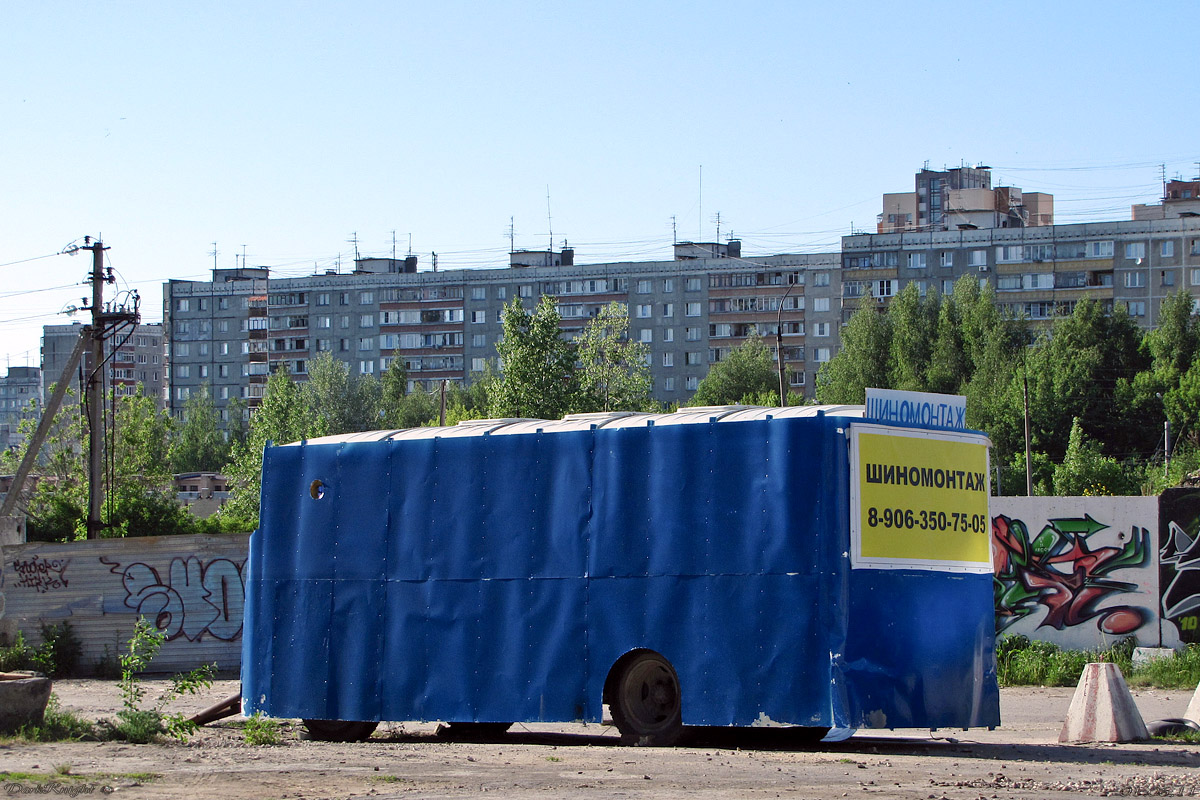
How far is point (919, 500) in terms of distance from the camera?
11.3 meters

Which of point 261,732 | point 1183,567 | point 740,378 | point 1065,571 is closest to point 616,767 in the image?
point 261,732

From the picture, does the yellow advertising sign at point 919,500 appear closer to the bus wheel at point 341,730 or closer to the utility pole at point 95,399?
the bus wheel at point 341,730

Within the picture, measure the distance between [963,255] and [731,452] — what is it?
9513 centimetres

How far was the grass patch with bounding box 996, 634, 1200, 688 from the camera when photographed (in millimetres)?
16891

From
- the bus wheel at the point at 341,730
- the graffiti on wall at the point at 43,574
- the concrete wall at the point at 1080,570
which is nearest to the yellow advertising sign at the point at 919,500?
the bus wheel at the point at 341,730

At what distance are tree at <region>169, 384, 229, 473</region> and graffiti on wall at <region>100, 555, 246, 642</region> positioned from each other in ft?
309

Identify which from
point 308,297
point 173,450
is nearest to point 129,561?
point 173,450

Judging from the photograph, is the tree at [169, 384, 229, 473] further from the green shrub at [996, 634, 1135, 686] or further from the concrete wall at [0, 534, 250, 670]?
the green shrub at [996, 634, 1135, 686]

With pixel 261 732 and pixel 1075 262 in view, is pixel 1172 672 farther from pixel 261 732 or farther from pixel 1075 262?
pixel 1075 262

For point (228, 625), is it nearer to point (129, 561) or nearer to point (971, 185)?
point (129, 561)

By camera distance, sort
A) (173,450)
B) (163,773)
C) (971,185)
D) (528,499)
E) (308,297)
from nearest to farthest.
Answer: (163,773) < (528,499) < (173,450) < (308,297) < (971,185)

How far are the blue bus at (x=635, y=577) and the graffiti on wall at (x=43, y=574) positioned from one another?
11.1m

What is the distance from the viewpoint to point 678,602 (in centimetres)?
1135

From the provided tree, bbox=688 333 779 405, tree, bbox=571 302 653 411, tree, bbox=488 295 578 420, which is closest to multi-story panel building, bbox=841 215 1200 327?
tree, bbox=688 333 779 405
